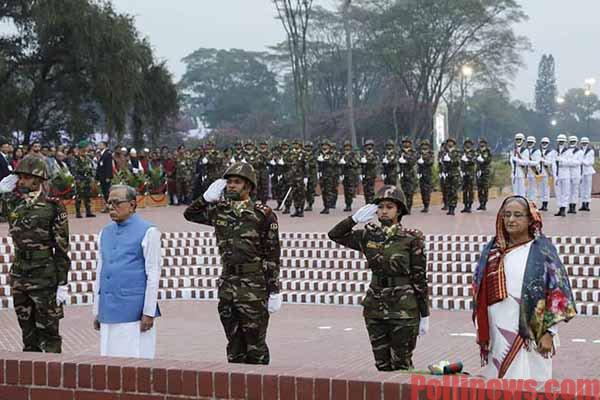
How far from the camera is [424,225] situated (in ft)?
55.7

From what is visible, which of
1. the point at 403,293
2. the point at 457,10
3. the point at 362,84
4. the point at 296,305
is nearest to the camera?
the point at 403,293

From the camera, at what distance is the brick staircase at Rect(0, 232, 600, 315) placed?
1187 cm

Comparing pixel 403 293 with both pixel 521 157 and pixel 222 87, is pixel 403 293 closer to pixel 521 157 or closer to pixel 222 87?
pixel 521 157

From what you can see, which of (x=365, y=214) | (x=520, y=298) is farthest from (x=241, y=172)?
(x=520, y=298)

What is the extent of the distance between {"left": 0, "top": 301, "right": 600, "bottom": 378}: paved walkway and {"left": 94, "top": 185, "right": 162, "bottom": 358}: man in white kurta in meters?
1.82

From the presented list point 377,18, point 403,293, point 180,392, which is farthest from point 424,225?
point 377,18

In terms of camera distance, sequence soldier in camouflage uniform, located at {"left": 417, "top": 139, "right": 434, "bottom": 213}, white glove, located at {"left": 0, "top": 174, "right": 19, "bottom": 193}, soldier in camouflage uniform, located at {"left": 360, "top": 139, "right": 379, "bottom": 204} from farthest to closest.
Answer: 1. soldier in camouflage uniform, located at {"left": 360, "top": 139, "right": 379, "bottom": 204}
2. soldier in camouflage uniform, located at {"left": 417, "top": 139, "right": 434, "bottom": 213}
3. white glove, located at {"left": 0, "top": 174, "right": 19, "bottom": 193}

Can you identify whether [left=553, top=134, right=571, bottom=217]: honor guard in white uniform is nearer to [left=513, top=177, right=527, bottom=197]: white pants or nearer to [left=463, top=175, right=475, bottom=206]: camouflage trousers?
[left=513, top=177, right=527, bottom=197]: white pants

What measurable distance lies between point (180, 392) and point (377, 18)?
4267 centimetres

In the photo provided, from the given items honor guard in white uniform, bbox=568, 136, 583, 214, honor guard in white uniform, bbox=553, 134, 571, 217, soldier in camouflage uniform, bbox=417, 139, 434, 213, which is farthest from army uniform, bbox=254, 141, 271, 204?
honor guard in white uniform, bbox=568, 136, 583, 214

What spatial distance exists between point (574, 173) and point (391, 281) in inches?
584

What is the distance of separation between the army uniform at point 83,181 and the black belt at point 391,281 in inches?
578

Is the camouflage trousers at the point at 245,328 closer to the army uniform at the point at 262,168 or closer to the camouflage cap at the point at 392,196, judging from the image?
the camouflage cap at the point at 392,196

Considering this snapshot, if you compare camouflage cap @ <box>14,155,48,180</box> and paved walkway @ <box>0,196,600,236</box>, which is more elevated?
camouflage cap @ <box>14,155,48,180</box>
